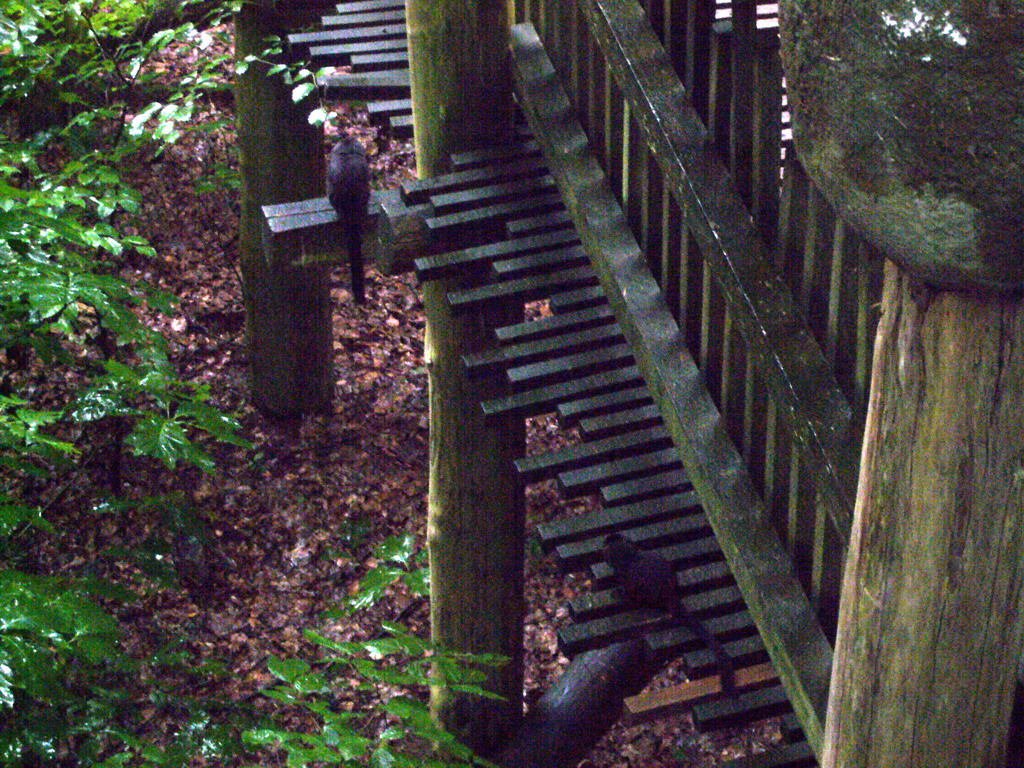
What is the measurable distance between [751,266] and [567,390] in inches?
43.9

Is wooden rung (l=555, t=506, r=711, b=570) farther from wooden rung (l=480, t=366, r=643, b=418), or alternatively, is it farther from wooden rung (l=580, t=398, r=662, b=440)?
wooden rung (l=480, t=366, r=643, b=418)

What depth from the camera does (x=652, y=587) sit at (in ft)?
10.7

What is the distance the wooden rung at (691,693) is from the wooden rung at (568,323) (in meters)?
1.25

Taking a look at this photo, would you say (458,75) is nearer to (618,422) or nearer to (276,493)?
(618,422)

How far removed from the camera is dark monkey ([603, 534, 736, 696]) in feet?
10.6

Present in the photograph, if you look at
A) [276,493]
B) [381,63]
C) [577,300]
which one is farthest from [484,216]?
[276,493]

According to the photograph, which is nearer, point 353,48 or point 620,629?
point 620,629

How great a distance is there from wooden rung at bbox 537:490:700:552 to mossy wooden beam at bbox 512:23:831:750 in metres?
0.37

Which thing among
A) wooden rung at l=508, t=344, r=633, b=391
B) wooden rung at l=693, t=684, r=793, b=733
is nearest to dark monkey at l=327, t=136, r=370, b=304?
wooden rung at l=508, t=344, r=633, b=391

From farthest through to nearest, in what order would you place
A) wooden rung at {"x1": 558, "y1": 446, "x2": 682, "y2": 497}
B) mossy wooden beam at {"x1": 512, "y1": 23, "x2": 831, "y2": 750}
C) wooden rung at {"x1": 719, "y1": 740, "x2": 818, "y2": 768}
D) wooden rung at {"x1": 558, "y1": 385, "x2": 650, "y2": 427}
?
wooden rung at {"x1": 558, "y1": 385, "x2": 650, "y2": 427}
wooden rung at {"x1": 558, "y1": 446, "x2": 682, "y2": 497}
wooden rung at {"x1": 719, "y1": 740, "x2": 818, "y2": 768}
mossy wooden beam at {"x1": 512, "y1": 23, "x2": 831, "y2": 750}

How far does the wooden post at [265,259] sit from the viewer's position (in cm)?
706

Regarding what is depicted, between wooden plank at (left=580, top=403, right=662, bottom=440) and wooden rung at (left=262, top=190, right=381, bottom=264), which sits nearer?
wooden plank at (left=580, top=403, right=662, bottom=440)

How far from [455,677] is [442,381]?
1.61 meters

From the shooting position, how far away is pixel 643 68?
3.33m
